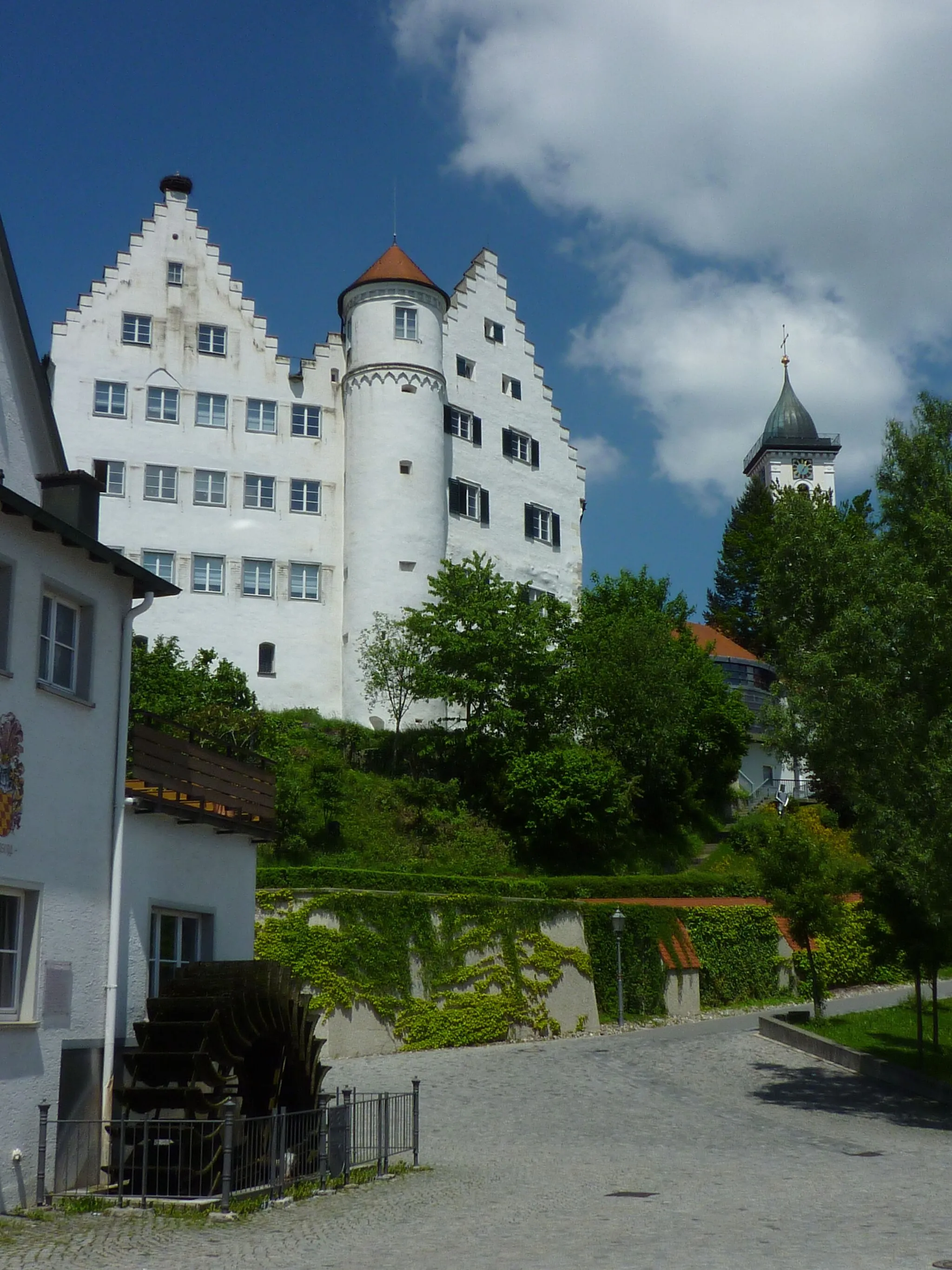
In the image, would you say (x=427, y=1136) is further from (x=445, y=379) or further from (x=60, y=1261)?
(x=445, y=379)

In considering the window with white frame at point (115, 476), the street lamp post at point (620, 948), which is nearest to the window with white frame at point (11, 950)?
the street lamp post at point (620, 948)

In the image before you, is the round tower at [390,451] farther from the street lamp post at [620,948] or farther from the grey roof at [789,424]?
the grey roof at [789,424]

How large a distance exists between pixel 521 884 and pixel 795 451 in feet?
296

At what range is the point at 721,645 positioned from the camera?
77375 mm

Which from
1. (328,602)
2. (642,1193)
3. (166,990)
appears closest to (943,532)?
(642,1193)

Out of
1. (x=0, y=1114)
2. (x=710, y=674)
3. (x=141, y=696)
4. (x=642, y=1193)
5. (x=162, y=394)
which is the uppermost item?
(x=162, y=394)

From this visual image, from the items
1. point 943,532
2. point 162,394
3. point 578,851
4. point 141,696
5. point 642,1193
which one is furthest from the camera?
point 162,394

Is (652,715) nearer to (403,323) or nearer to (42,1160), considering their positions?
(403,323)

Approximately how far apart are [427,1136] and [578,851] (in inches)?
1008

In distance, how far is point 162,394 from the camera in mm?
53906

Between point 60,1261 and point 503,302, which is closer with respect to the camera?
point 60,1261

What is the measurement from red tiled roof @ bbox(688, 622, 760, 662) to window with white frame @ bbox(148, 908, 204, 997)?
5785cm

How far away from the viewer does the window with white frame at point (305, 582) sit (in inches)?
2130

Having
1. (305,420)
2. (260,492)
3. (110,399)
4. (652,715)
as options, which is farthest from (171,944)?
(305,420)
